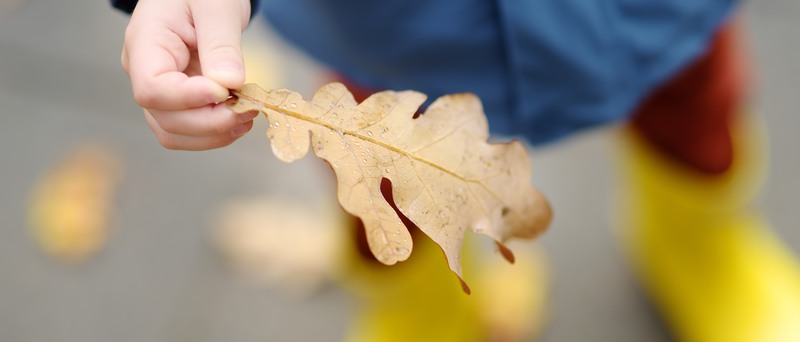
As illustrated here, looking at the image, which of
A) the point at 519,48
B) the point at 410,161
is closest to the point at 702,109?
the point at 519,48

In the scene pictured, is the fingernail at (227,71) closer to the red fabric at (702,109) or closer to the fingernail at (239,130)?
the fingernail at (239,130)

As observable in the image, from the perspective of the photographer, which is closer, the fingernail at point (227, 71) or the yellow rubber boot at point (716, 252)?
the fingernail at point (227, 71)

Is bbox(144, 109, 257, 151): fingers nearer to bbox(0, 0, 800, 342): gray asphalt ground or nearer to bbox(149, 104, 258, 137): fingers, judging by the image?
bbox(149, 104, 258, 137): fingers

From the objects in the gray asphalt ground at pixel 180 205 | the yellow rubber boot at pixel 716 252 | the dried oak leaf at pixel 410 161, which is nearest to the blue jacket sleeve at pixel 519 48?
the dried oak leaf at pixel 410 161

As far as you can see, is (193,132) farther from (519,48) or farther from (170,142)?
(519,48)

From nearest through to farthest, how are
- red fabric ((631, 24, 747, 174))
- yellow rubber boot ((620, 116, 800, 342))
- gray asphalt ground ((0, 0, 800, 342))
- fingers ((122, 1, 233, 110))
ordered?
fingers ((122, 1, 233, 110)) < red fabric ((631, 24, 747, 174)) < yellow rubber boot ((620, 116, 800, 342)) < gray asphalt ground ((0, 0, 800, 342))

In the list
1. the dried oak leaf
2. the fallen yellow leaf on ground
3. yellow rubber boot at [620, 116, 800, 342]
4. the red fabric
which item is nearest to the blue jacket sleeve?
the red fabric
